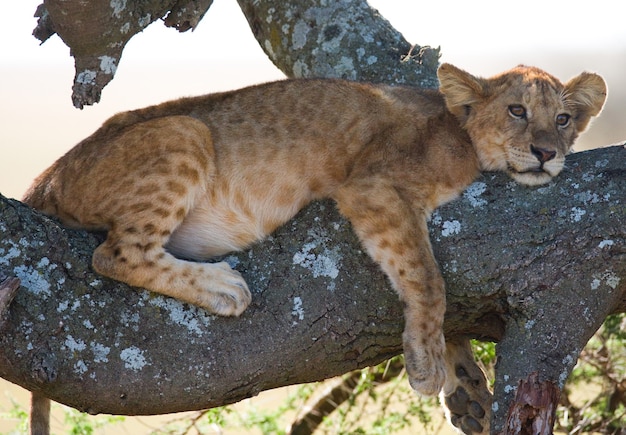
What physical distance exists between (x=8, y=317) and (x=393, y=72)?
3.06 m

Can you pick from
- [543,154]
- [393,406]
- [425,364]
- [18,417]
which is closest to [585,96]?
[543,154]

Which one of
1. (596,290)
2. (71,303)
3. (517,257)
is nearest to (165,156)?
(71,303)

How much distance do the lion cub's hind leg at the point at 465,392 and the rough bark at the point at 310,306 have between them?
572mm

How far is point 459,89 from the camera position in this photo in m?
4.76

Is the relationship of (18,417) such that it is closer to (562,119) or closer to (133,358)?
(133,358)

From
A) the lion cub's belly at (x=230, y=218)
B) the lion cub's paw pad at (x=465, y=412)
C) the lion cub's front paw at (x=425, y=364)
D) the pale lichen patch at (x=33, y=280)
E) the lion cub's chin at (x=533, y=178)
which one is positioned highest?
the lion cub's chin at (x=533, y=178)

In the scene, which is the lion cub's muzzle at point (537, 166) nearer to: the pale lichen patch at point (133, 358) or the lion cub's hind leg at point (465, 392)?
the lion cub's hind leg at point (465, 392)

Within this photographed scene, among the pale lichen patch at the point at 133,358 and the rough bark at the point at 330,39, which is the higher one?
the rough bark at the point at 330,39

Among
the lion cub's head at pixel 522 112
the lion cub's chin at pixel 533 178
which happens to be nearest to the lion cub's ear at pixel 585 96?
the lion cub's head at pixel 522 112

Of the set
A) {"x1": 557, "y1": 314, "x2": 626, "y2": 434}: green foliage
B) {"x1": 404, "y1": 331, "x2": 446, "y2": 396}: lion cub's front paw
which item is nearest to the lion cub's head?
{"x1": 404, "y1": 331, "x2": 446, "y2": 396}: lion cub's front paw

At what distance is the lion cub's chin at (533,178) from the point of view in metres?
4.31

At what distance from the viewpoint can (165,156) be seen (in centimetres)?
455

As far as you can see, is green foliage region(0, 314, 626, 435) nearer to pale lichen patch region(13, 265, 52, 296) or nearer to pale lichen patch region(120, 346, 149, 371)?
pale lichen patch region(120, 346, 149, 371)

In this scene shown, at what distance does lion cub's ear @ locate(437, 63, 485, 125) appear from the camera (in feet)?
15.4
